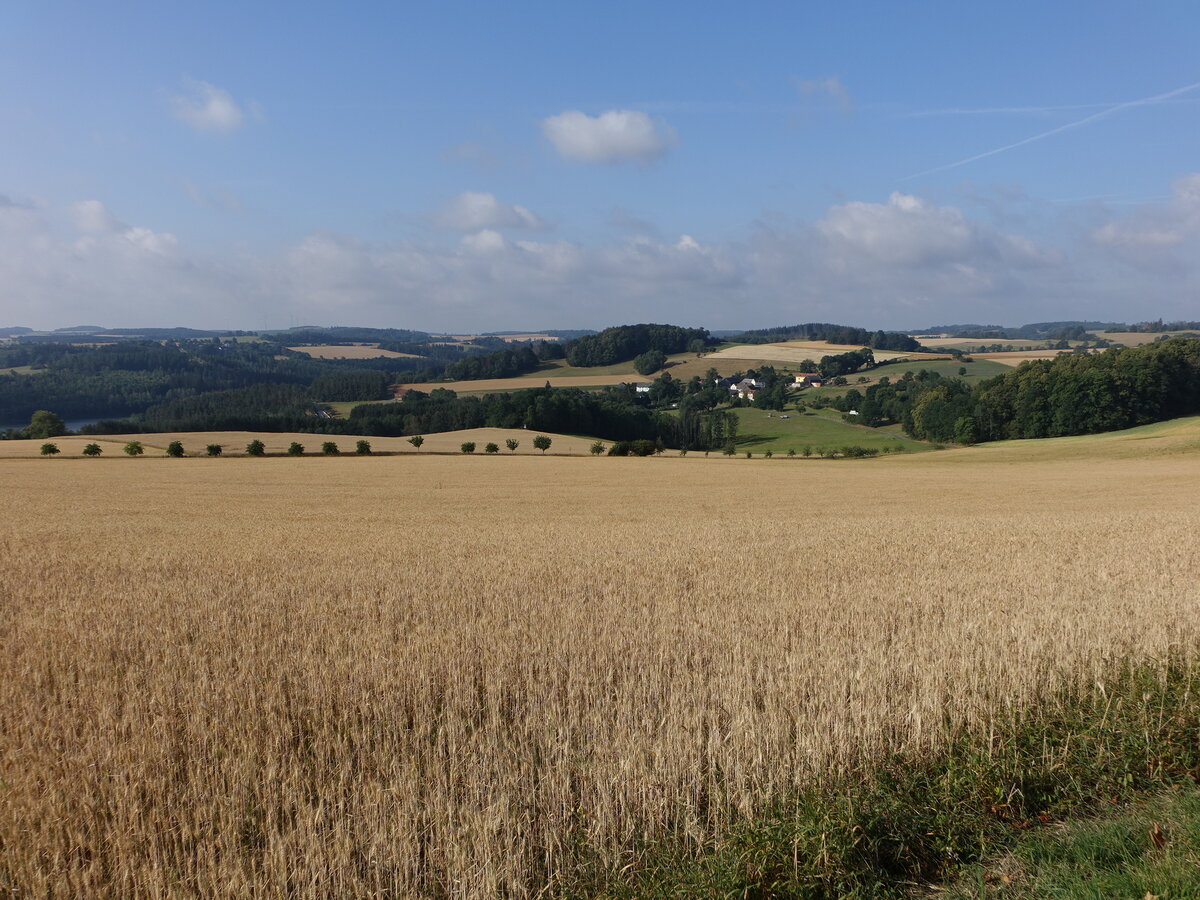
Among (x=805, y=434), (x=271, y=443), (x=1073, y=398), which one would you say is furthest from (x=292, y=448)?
(x=1073, y=398)

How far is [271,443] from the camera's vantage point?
7156cm

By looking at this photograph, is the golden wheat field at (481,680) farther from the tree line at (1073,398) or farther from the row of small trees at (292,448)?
the tree line at (1073,398)

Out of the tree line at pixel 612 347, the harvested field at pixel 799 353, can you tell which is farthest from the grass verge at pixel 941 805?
the tree line at pixel 612 347

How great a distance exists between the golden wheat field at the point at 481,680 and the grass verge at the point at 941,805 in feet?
0.68

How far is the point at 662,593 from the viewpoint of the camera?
11.9m

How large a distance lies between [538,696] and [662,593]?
5133 mm

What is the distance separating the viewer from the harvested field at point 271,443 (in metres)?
64.8

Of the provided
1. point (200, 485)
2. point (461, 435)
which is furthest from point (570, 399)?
point (200, 485)

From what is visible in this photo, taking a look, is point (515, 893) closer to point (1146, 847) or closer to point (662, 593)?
point (1146, 847)

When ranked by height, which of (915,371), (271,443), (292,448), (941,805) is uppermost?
(915,371)

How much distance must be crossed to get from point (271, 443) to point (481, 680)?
233ft

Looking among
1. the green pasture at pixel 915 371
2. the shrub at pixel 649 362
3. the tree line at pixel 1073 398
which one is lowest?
the tree line at pixel 1073 398

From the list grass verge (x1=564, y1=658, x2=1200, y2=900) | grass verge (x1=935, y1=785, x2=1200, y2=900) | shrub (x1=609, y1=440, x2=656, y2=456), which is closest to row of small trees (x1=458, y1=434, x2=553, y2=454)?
shrub (x1=609, y1=440, x2=656, y2=456)

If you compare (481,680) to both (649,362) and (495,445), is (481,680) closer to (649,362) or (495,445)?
(495,445)
